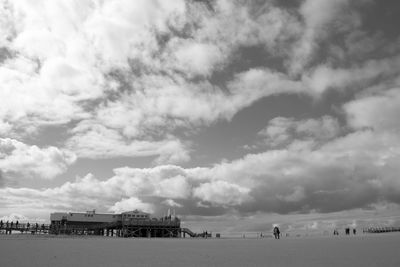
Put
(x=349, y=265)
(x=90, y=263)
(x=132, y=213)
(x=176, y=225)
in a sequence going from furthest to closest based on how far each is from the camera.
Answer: (x=132, y=213) < (x=176, y=225) < (x=90, y=263) < (x=349, y=265)

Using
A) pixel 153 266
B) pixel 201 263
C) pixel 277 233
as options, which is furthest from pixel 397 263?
pixel 277 233

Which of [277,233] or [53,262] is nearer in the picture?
[53,262]

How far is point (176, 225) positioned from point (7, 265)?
231ft

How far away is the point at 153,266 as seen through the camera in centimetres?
1570

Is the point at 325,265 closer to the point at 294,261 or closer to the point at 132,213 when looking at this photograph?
the point at 294,261

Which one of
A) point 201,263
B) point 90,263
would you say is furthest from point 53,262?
point 201,263

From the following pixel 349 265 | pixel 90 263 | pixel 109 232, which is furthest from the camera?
pixel 109 232

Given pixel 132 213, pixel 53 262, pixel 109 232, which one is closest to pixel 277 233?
pixel 53 262

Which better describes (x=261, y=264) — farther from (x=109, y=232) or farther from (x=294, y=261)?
(x=109, y=232)

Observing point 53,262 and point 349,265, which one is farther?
point 53,262

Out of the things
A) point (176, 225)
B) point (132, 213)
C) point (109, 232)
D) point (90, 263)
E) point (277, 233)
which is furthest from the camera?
point (132, 213)

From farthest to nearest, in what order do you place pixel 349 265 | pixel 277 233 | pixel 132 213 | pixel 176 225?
1. pixel 132 213
2. pixel 176 225
3. pixel 277 233
4. pixel 349 265

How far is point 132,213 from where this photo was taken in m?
119

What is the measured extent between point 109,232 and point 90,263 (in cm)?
9208
